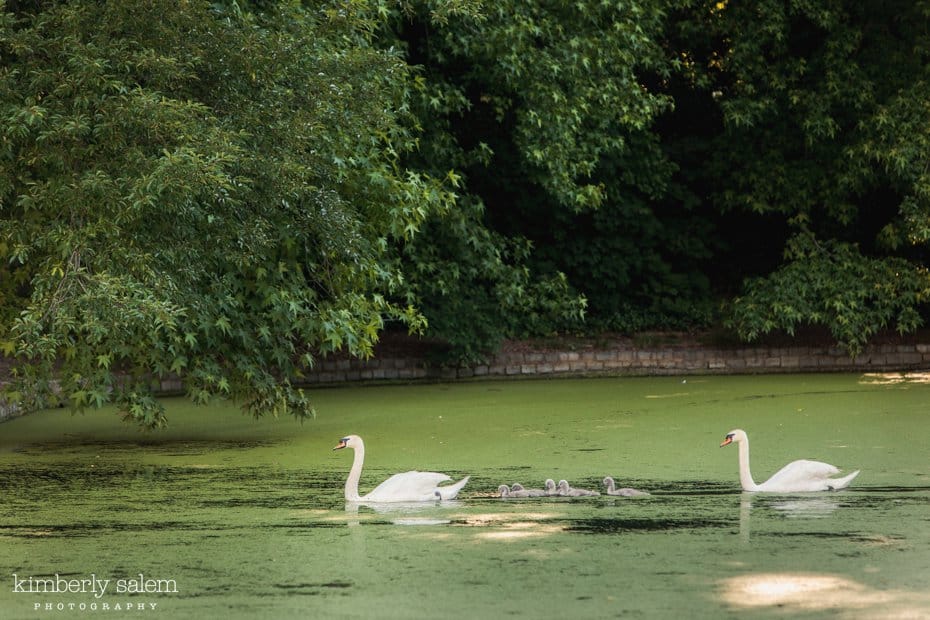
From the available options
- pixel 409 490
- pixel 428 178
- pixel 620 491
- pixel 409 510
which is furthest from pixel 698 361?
pixel 409 510

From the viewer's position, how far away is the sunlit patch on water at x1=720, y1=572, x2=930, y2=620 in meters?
5.45

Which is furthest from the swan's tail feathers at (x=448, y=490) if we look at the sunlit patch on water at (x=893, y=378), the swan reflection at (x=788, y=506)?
the sunlit patch on water at (x=893, y=378)

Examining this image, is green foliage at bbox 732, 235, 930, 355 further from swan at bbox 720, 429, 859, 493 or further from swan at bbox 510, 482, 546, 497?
swan at bbox 510, 482, 546, 497

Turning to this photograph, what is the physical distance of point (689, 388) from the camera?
598 inches

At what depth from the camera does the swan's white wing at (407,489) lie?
8.12 metres

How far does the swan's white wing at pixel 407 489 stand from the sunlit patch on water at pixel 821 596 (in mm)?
2479

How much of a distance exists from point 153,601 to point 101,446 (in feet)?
17.8

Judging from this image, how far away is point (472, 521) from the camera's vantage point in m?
7.51

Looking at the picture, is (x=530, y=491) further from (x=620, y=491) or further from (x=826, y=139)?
(x=826, y=139)

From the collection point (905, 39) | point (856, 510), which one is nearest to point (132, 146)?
point (856, 510)

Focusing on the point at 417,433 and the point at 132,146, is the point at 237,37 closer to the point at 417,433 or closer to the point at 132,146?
the point at 132,146

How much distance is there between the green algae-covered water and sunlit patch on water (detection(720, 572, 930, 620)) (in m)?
0.02

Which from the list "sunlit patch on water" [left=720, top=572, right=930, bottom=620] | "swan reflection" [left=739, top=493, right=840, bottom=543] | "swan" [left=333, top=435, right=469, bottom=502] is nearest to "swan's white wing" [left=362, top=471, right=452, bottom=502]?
"swan" [left=333, top=435, right=469, bottom=502]

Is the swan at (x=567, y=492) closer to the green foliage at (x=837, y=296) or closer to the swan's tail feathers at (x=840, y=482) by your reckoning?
the swan's tail feathers at (x=840, y=482)
